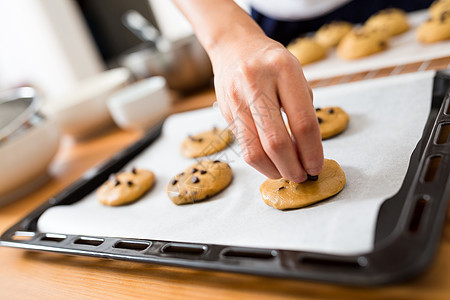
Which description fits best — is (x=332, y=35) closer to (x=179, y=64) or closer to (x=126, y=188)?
(x=179, y=64)

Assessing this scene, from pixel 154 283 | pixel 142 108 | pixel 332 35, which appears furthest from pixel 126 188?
pixel 332 35

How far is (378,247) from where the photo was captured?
1.47 ft

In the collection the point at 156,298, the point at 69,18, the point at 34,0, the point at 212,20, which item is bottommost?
the point at 156,298

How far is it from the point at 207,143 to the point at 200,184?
0.75ft

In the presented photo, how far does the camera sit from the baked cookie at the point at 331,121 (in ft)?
2.87

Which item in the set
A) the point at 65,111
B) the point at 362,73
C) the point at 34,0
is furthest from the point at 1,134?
the point at 34,0

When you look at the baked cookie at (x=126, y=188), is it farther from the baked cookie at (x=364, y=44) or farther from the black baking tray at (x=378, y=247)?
the baked cookie at (x=364, y=44)

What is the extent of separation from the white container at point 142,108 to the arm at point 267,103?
735mm

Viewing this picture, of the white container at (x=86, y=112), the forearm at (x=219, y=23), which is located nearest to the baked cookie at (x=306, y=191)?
the forearm at (x=219, y=23)

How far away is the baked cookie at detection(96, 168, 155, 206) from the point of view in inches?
36.3

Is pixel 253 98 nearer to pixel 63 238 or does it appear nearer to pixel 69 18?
pixel 63 238

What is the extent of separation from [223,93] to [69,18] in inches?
99.6

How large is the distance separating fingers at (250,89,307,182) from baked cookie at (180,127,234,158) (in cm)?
46

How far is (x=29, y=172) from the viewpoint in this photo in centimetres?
122
